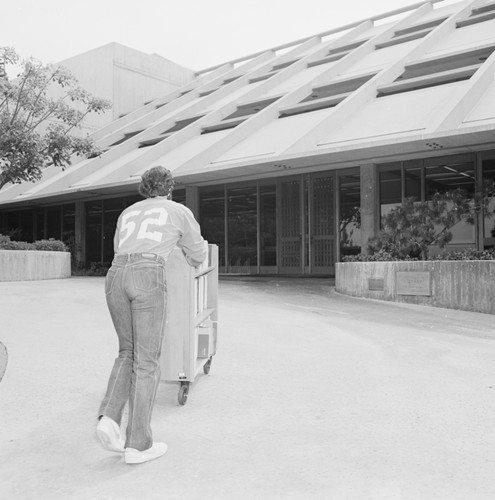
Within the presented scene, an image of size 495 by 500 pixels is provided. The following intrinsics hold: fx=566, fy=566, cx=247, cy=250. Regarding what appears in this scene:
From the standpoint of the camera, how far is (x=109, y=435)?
3.27 m

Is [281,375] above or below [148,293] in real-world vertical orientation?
below

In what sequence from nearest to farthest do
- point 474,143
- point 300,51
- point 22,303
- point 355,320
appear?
point 355,320 < point 22,303 < point 474,143 < point 300,51

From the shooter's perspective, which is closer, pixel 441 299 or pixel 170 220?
pixel 170 220

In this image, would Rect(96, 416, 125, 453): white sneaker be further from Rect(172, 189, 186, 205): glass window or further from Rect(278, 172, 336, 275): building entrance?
Rect(172, 189, 186, 205): glass window

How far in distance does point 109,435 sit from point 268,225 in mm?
17212

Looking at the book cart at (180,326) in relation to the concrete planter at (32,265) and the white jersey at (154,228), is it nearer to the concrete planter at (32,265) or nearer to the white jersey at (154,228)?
the white jersey at (154,228)

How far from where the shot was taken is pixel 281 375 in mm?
5574

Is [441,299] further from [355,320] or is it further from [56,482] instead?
[56,482]

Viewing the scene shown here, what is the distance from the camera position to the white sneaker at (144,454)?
332 centimetres

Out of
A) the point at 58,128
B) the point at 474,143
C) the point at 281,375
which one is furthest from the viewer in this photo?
the point at 58,128

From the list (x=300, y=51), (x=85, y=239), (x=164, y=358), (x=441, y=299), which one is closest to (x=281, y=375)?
(x=164, y=358)

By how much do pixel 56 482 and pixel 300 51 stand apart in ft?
95.1

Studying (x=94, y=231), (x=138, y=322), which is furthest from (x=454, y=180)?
(x=94, y=231)

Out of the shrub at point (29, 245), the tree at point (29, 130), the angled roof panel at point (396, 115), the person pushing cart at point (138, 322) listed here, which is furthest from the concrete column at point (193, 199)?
the person pushing cart at point (138, 322)
